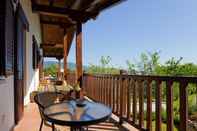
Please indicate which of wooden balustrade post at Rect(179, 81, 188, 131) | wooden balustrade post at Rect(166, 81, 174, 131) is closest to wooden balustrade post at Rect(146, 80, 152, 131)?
wooden balustrade post at Rect(166, 81, 174, 131)

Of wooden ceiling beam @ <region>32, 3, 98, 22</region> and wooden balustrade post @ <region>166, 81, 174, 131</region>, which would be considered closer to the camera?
wooden balustrade post @ <region>166, 81, 174, 131</region>

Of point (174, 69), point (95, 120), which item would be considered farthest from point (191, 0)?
point (95, 120)

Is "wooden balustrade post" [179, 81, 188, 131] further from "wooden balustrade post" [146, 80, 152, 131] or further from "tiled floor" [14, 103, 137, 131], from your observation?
"tiled floor" [14, 103, 137, 131]

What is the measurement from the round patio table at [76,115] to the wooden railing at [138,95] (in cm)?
74

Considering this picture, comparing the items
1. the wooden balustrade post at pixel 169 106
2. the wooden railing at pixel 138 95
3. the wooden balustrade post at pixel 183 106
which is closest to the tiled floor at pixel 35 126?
the wooden railing at pixel 138 95

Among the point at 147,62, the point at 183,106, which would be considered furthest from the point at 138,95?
the point at 147,62

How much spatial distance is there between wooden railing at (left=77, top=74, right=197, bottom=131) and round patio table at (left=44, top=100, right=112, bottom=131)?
74 cm

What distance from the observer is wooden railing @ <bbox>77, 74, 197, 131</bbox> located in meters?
2.29

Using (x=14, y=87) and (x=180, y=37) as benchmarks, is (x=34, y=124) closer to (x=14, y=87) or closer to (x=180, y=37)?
(x=14, y=87)

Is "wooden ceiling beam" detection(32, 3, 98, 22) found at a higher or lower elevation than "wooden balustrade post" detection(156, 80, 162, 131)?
higher

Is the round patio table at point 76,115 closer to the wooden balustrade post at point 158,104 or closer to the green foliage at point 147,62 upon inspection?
the wooden balustrade post at point 158,104

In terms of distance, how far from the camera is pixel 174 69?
533 inches

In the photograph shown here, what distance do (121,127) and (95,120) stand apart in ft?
6.54

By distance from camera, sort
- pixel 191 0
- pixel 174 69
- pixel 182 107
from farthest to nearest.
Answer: pixel 191 0, pixel 174 69, pixel 182 107
